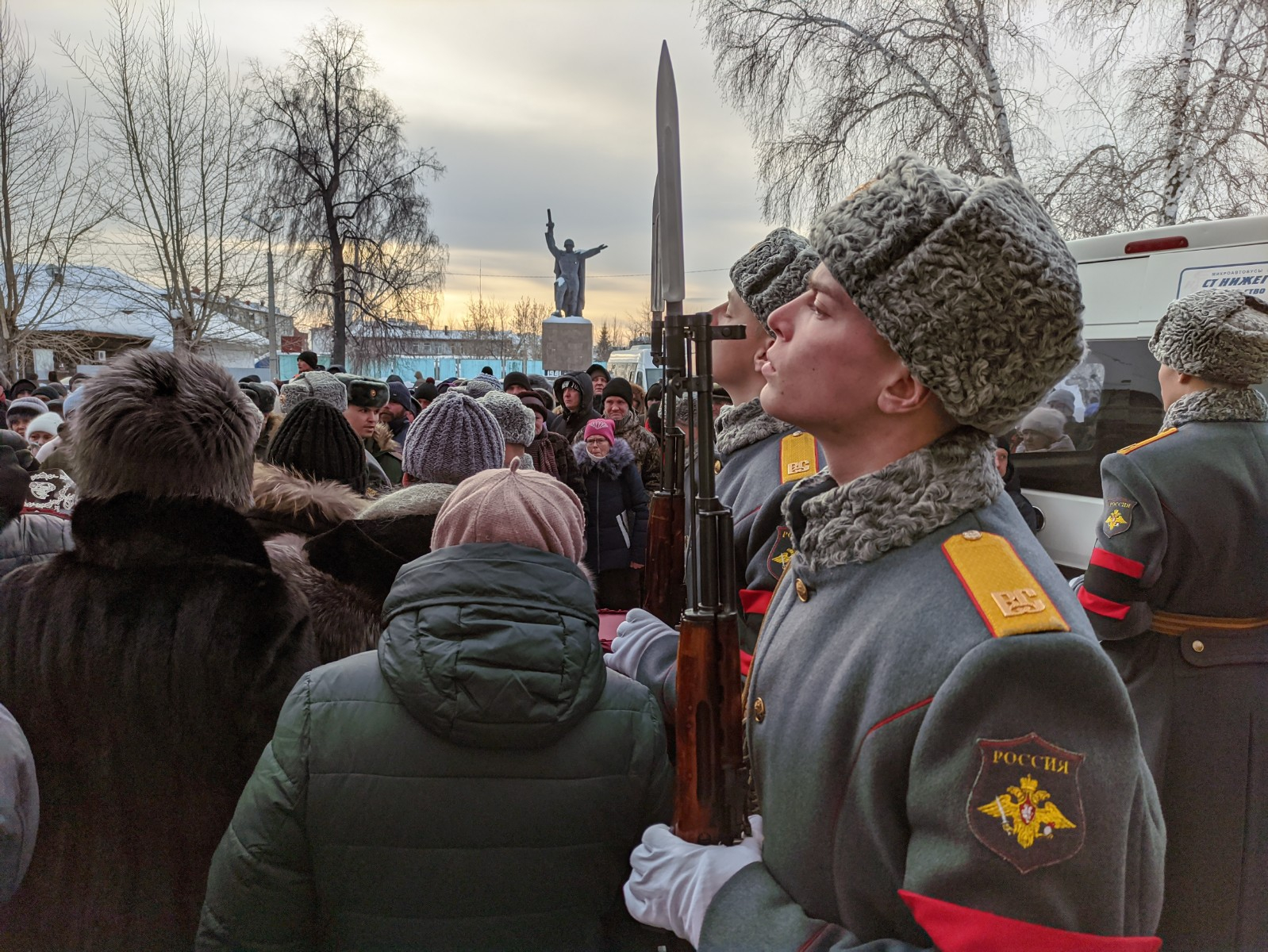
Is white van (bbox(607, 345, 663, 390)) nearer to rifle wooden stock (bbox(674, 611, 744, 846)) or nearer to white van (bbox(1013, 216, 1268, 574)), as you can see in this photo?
white van (bbox(1013, 216, 1268, 574))

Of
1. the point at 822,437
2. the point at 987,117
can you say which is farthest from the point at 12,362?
the point at 822,437

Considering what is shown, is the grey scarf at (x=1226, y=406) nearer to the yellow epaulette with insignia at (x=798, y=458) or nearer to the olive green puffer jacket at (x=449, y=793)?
the yellow epaulette with insignia at (x=798, y=458)

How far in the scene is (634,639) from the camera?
192cm

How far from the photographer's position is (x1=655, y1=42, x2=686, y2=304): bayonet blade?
1.44 metres

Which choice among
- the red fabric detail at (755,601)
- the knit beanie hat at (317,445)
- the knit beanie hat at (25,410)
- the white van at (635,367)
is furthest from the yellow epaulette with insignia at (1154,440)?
the white van at (635,367)

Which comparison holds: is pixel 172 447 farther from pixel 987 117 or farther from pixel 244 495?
pixel 987 117

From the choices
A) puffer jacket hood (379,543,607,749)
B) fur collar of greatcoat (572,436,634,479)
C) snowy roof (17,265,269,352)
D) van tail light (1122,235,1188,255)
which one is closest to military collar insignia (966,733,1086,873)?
puffer jacket hood (379,543,607,749)

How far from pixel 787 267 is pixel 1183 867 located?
2343 mm

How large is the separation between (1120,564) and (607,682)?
2.13 m

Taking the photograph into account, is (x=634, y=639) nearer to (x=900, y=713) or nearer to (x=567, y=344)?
(x=900, y=713)

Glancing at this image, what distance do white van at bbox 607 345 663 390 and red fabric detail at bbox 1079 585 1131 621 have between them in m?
17.1

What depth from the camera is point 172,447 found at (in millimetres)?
1922

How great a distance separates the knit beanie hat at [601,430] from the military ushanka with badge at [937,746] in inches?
182

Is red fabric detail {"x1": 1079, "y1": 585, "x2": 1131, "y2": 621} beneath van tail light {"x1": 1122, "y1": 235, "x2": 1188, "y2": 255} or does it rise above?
beneath
